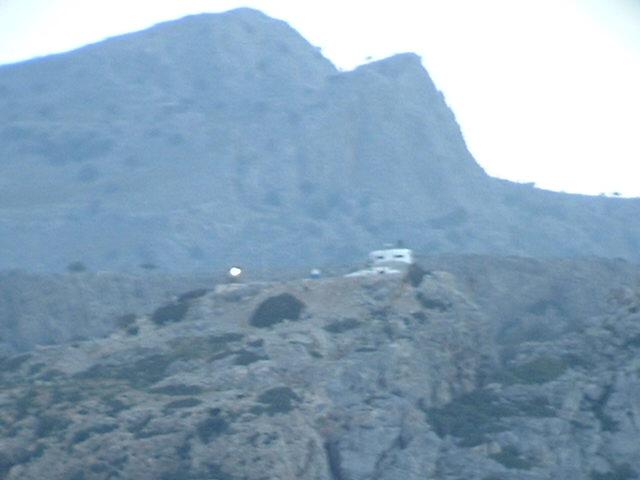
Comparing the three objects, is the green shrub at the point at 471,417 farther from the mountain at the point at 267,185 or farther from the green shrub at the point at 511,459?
the mountain at the point at 267,185

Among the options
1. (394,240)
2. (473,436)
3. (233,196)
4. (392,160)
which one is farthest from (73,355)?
(392,160)

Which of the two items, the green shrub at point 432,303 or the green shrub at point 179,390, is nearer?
the green shrub at point 179,390

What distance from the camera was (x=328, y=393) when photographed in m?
61.3

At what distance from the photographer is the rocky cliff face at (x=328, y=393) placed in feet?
187

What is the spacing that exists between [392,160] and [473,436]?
4389 inches

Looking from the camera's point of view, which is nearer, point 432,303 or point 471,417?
point 471,417

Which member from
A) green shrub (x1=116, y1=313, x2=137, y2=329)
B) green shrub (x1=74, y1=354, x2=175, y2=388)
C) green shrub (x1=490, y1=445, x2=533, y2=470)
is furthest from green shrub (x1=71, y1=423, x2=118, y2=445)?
green shrub (x1=116, y1=313, x2=137, y2=329)

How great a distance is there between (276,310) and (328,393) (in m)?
8.23

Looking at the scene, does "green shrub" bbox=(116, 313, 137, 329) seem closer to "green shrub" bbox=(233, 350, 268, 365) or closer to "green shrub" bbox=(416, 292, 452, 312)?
"green shrub" bbox=(233, 350, 268, 365)

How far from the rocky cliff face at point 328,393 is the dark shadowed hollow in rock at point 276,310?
8 cm

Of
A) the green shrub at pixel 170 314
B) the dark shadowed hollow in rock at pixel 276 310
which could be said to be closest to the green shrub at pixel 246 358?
the dark shadowed hollow in rock at pixel 276 310

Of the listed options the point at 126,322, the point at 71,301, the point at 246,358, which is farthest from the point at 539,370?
the point at 71,301

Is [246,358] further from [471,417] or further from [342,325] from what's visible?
[471,417]

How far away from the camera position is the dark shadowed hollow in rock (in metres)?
68.2
